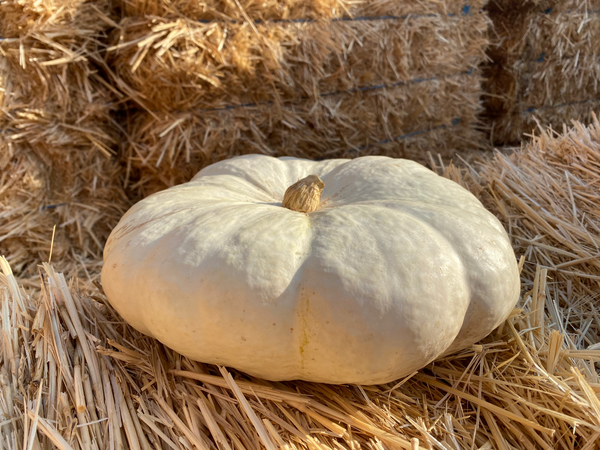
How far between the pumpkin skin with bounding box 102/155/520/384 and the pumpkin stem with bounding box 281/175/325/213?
59 mm

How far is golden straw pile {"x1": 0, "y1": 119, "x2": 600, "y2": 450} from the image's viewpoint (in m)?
1.07

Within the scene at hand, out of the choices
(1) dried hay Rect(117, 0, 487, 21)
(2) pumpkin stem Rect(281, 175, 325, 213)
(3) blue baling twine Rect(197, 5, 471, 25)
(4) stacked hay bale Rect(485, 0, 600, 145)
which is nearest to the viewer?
(2) pumpkin stem Rect(281, 175, 325, 213)

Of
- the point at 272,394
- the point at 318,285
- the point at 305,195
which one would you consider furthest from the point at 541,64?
the point at 272,394

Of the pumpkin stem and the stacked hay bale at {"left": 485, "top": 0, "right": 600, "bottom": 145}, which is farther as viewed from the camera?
the stacked hay bale at {"left": 485, "top": 0, "right": 600, "bottom": 145}

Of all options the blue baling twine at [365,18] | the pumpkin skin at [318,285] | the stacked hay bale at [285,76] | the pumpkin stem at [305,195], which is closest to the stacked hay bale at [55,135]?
the stacked hay bale at [285,76]

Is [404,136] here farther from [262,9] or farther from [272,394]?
[272,394]

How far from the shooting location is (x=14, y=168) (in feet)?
6.91

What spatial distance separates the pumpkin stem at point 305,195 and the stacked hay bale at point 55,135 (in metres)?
1.34

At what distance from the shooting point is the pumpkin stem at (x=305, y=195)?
1.35 m

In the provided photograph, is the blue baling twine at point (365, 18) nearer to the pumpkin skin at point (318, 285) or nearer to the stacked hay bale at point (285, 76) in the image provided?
the stacked hay bale at point (285, 76)

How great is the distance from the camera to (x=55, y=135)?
7.02 feet

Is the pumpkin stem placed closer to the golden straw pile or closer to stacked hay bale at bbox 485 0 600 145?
the golden straw pile

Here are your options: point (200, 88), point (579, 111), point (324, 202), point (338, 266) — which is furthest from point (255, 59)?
point (579, 111)

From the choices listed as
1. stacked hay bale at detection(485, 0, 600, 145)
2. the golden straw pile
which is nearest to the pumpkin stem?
the golden straw pile
